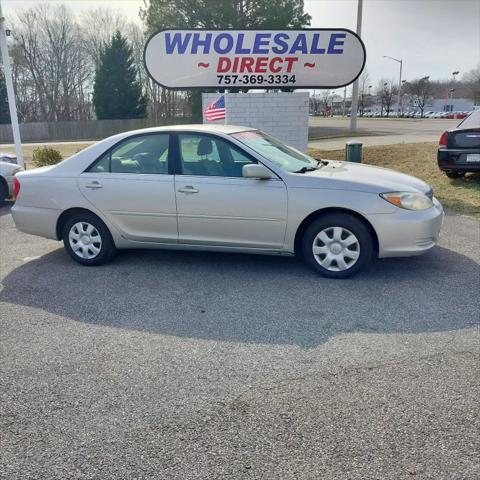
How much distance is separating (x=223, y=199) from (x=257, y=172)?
0.47m

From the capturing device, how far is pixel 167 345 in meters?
3.52

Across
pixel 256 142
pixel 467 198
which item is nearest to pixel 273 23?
pixel 467 198

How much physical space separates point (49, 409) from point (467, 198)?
A: 8.05m

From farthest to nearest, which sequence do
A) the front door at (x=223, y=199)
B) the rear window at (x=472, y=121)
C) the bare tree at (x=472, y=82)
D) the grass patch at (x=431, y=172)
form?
the bare tree at (x=472, y=82) → the rear window at (x=472, y=121) → the grass patch at (x=431, y=172) → the front door at (x=223, y=199)

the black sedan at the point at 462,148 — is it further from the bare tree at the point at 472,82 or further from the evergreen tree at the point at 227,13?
the bare tree at the point at 472,82

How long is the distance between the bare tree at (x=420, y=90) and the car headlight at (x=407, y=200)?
270ft

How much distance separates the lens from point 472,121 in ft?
30.4

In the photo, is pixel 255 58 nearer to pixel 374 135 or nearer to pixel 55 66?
pixel 374 135

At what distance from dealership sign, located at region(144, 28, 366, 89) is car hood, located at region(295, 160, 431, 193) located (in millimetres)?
5859

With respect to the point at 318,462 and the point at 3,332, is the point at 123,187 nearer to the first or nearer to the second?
the point at 3,332

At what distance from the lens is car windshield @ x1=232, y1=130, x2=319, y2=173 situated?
16.3 ft

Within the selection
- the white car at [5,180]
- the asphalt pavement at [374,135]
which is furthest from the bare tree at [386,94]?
the white car at [5,180]

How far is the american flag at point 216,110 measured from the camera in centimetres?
1091

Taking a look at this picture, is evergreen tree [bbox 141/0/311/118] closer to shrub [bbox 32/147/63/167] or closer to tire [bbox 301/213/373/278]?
shrub [bbox 32/147/63/167]
